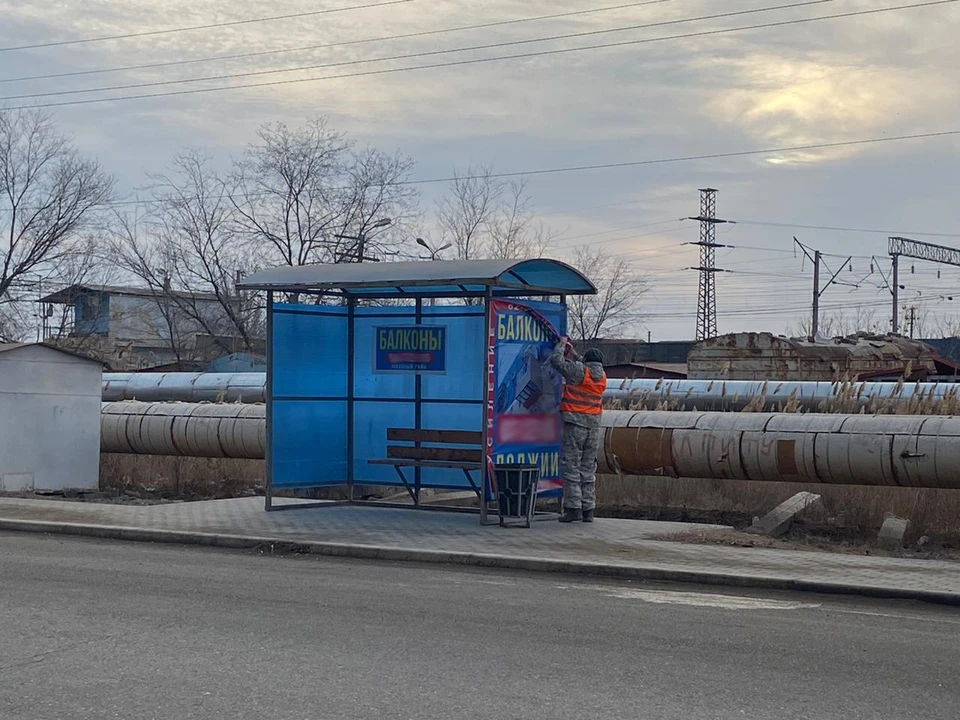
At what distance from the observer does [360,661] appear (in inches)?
283

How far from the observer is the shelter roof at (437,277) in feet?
43.7

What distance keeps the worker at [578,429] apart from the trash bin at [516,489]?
0.53 m

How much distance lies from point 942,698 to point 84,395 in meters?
15.9

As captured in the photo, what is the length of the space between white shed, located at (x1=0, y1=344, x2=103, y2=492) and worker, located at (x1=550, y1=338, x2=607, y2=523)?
30.2ft

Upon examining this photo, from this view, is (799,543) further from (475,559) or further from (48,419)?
(48,419)

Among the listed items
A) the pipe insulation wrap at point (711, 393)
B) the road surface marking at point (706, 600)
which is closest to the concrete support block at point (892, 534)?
the road surface marking at point (706, 600)

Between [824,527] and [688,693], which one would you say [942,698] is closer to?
[688,693]

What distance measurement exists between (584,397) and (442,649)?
6652mm

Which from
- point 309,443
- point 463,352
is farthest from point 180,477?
point 463,352

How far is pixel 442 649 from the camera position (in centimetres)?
758

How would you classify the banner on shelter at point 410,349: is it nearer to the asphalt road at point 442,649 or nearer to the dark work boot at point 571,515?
the dark work boot at point 571,515

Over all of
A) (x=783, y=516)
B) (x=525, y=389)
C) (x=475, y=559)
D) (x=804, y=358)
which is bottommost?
(x=475, y=559)

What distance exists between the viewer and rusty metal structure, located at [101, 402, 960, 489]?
45.1 ft

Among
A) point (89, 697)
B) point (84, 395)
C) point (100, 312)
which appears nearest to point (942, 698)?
point (89, 697)
